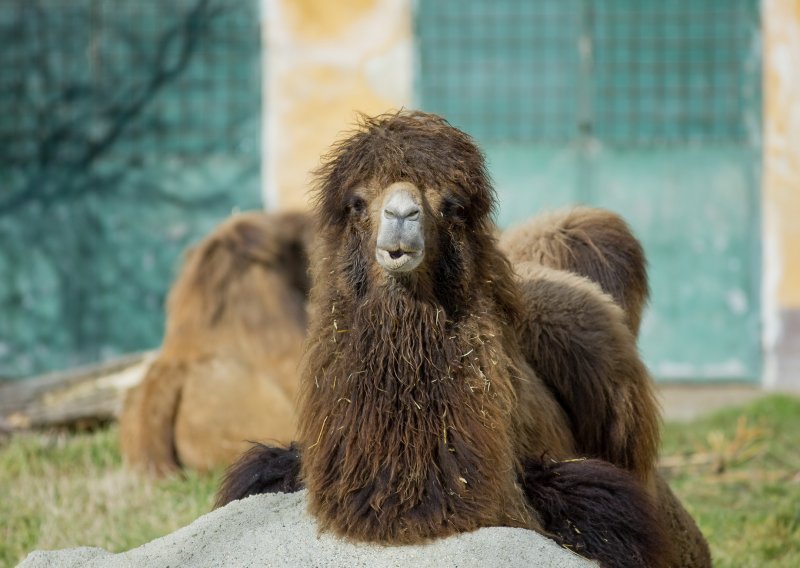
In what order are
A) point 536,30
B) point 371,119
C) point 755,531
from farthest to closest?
point 536,30 < point 755,531 < point 371,119

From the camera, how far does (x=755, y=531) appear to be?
6.17 meters

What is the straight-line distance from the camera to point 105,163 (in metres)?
12.2

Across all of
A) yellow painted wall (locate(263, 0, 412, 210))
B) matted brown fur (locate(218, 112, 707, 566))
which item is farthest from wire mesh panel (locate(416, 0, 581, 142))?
matted brown fur (locate(218, 112, 707, 566))

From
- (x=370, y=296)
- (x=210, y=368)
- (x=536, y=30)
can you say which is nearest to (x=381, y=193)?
(x=370, y=296)

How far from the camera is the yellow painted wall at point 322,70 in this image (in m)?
11.8

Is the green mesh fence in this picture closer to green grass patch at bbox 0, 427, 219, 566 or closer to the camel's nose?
green grass patch at bbox 0, 427, 219, 566

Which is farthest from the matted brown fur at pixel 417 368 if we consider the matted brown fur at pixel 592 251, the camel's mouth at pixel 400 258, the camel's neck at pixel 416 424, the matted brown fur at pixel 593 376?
the matted brown fur at pixel 592 251

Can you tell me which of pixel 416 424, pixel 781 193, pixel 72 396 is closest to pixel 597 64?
pixel 781 193

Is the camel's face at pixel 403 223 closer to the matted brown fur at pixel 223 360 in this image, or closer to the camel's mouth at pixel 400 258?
the camel's mouth at pixel 400 258

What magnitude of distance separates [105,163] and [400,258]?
9.05 meters

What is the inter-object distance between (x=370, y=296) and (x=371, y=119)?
615 millimetres

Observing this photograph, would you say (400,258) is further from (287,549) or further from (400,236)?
(287,549)

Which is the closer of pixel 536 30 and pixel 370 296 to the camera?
pixel 370 296

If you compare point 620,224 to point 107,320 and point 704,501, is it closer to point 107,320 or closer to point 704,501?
point 704,501
